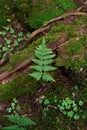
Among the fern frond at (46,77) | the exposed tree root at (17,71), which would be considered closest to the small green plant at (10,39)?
the exposed tree root at (17,71)

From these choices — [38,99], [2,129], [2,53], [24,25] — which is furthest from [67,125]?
[24,25]

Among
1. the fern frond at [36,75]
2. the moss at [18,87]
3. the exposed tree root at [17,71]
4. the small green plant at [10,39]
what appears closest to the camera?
the fern frond at [36,75]

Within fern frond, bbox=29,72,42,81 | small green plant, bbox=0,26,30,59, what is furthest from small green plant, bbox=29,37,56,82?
small green plant, bbox=0,26,30,59

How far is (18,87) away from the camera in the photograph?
4477 millimetres

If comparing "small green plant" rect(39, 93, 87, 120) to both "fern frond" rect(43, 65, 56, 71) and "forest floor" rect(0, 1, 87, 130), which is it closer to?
"forest floor" rect(0, 1, 87, 130)

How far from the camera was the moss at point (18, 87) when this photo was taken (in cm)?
445

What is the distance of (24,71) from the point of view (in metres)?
4.62

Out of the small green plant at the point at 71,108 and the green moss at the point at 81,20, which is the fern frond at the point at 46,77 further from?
the green moss at the point at 81,20

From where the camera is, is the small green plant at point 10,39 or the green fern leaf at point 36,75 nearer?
the green fern leaf at point 36,75

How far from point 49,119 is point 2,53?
217 centimetres

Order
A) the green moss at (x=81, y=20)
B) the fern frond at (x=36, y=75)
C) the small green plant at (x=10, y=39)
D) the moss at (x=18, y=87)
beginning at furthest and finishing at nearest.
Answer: the small green plant at (x=10, y=39) < the green moss at (x=81, y=20) < the moss at (x=18, y=87) < the fern frond at (x=36, y=75)

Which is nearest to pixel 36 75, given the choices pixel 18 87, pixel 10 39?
pixel 18 87

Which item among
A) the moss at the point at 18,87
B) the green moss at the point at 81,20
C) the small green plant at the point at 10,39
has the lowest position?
the moss at the point at 18,87

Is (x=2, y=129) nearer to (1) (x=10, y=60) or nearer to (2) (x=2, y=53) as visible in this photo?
(1) (x=10, y=60)
